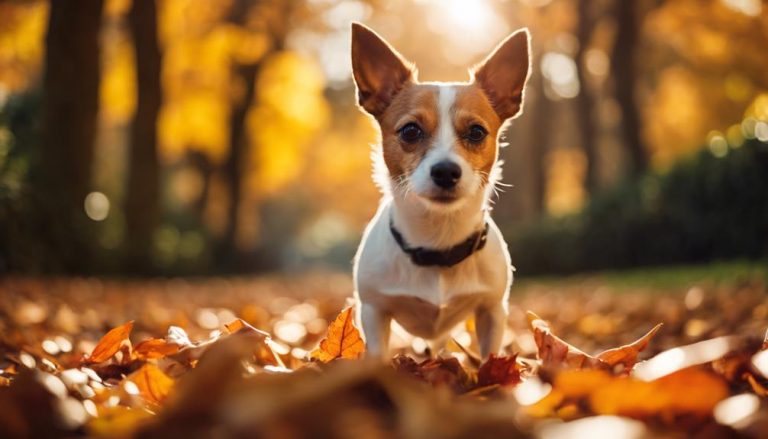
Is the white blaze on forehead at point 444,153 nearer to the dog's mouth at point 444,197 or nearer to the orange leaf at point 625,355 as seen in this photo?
the dog's mouth at point 444,197

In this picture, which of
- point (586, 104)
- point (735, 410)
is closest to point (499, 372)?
point (735, 410)

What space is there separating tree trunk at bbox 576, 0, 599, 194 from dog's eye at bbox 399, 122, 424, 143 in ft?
51.6

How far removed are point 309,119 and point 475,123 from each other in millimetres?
22455

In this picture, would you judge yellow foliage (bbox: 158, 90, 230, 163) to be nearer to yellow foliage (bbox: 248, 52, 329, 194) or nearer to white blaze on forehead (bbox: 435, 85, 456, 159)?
yellow foliage (bbox: 248, 52, 329, 194)

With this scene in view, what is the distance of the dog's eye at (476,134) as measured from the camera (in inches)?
130

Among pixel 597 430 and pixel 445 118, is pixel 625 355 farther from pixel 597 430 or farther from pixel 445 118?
pixel 445 118

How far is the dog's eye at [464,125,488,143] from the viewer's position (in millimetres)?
3291

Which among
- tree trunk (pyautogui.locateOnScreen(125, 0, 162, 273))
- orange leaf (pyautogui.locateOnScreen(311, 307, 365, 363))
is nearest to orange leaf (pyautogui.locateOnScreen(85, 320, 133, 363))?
orange leaf (pyautogui.locateOnScreen(311, 307, 365, 363))

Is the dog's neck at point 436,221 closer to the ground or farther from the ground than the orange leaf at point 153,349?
farther from the ground

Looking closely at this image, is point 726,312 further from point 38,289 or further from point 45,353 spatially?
point 38,289

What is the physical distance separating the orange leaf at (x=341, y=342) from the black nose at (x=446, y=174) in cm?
76

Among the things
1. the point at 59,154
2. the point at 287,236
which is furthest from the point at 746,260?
the point at 287,236

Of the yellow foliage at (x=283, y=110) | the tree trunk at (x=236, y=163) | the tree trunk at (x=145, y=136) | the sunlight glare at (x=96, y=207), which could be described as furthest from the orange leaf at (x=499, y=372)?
the yellow foliage at (x=283, y=110)

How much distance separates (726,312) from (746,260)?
4201 mm
